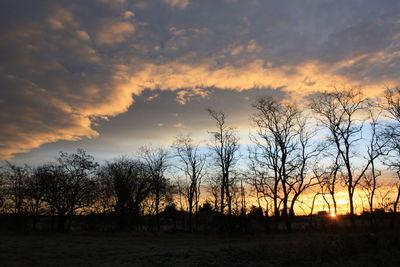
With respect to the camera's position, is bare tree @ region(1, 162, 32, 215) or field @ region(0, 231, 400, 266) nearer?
field @ region(0, 231, 400, 266)

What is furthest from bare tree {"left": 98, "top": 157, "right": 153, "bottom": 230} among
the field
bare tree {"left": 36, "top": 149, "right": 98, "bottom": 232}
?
the field

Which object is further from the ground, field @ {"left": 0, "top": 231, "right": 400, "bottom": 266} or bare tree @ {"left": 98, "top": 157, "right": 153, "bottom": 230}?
bare tree @ {"left": 98, "top": 157, "right": 153, "bottom": 230}

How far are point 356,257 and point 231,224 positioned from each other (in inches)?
773

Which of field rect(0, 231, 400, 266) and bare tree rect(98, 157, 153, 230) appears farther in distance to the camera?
bare tree rect(98, 157, 153, 230)

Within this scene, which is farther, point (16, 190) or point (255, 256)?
A: point (16, 190)

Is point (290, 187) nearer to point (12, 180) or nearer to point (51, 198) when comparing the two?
point (51, 198)

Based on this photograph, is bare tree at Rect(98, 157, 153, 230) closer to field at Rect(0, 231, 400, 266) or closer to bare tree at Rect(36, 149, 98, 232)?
bare tree at Rect(36, 149, 98, 232)

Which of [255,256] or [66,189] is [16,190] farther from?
[255,256]

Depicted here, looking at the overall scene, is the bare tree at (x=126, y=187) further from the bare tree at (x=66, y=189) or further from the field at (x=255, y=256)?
the field at (x=255, y=256)

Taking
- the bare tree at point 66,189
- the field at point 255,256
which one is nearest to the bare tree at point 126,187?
the bare tree at point 66,189

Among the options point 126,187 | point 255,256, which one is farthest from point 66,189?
point 255,256

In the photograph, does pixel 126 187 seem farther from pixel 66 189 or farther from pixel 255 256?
pixel 255 256

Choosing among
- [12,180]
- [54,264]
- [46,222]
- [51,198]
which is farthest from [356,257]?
[12,180]

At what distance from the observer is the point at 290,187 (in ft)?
117
